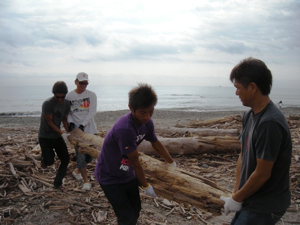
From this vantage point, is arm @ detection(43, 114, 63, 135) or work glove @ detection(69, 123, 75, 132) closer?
arm @ detection(43, 114, 63, 135)

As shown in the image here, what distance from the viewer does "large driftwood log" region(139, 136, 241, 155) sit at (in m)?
7.31

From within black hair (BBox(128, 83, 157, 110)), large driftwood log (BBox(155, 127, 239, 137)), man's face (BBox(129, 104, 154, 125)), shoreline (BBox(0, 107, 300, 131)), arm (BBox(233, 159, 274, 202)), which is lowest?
shoreline (BBox(0, 107, 300, 131))

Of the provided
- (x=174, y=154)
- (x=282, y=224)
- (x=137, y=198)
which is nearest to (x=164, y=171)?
(x=137, y=198)

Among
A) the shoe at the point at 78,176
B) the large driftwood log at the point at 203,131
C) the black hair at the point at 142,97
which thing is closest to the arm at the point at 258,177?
the black hair at the point at 142,97

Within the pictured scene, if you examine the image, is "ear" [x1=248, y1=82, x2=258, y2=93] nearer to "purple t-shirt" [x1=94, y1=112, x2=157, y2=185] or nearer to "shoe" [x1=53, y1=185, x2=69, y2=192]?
"purple t-shirt" [x1=94, y1=112, x2=157, y2=185]

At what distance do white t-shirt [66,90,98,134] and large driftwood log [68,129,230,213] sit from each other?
1.71m

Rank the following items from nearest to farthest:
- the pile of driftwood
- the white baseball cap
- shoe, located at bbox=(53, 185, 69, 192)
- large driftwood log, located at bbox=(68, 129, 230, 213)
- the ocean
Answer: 1. large driftwood log, located at bbox=(68, 129, 230, 213)
2. the pile of driftwood
3. shoe, located at bbox=(53, 185, 69, 192)
4. the white baseball cap
5. the ocean

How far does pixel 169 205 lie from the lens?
4.48 metres

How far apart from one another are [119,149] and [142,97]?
1.96 feet

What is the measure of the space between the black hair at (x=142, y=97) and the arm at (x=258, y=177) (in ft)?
3.70

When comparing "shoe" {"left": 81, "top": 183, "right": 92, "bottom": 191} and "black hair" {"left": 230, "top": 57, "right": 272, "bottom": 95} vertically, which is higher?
"black hair" {"left": 230, "top": 57, "right": 272, "bottom": 95}

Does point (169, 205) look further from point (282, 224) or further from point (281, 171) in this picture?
point (281, 171)

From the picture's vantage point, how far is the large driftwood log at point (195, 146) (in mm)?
7312

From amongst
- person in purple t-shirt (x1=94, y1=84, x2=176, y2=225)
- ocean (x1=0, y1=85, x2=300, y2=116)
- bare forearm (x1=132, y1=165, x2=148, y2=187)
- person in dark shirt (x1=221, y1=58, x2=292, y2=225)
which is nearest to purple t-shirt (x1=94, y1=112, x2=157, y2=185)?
person in purple t-shirt (x1=94, y1=84, x2=176, y2=225)
